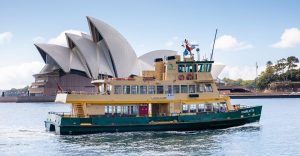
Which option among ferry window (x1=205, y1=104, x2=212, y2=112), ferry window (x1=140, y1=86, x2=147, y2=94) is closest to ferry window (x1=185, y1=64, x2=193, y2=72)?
ferry window (x1=205, y1=104, x2=212, y2=112)

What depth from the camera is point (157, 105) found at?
40469 mm

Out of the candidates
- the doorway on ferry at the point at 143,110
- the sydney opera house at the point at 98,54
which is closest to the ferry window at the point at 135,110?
the doorway on ferry at the point at 143,110

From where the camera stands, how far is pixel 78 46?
107250 mm

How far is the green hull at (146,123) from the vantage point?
124 ft

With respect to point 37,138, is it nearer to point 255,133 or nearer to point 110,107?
point 110,107

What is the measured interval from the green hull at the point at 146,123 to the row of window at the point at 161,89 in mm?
2187

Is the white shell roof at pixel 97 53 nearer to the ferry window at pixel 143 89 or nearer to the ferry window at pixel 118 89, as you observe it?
the ferry window at pixel 143 89

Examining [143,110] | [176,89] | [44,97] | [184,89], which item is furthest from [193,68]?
[44,97]

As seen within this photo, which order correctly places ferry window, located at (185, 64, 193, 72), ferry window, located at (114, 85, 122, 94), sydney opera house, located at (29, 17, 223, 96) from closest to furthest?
ferry window, located at (114, 85, 122, 94) < ferry window, located at (185, 64, 193, 72) < sydney opera house, located at (29, 17, 223, 96)

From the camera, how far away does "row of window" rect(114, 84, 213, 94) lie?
128ft

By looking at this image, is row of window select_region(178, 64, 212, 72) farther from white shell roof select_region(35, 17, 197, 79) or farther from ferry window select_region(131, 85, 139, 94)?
white shell roof select_region(35, 17, 197, 79)

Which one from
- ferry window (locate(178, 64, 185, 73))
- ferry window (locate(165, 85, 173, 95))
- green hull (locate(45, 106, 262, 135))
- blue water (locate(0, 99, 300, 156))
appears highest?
ferry window (locate(178, 64, 185, 73))

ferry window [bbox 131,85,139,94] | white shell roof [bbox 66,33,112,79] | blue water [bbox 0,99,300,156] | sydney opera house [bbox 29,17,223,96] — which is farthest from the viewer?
white shell roof [bbox 66,33,112,79]

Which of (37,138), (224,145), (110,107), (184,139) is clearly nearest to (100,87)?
(110,107)
